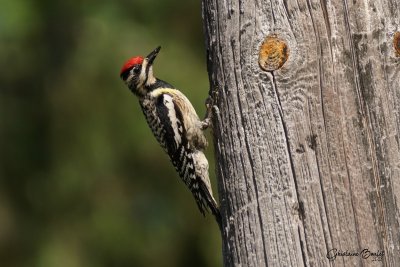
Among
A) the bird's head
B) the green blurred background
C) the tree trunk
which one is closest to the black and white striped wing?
the bird's head

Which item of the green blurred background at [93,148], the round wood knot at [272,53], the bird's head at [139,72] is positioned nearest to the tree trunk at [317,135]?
the round wood knot at [272,53]

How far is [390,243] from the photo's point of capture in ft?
13.0

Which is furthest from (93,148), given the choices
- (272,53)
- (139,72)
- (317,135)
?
(317,135)

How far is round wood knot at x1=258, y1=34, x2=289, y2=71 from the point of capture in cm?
413

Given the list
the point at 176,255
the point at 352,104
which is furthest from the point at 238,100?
the point at 176,255

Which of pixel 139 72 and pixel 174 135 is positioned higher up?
pixel 139 72

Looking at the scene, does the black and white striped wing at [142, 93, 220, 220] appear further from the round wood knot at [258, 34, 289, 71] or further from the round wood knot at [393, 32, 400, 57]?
the round wood knot at [393, 32, 400, 57]

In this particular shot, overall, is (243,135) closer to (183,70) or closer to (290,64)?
(290,64)

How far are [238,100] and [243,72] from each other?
0.48ft

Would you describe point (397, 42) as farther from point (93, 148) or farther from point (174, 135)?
point (93, 148)

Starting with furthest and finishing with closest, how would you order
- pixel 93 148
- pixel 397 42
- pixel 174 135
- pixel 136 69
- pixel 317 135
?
pixel 93 148 → pixel 136 69 → pixel 174 135 → pixel 397 42 → pixel 317 135

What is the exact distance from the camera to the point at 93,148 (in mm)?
9773

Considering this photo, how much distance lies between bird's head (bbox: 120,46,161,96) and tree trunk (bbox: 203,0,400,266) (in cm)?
248

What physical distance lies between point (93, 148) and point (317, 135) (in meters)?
6.03
